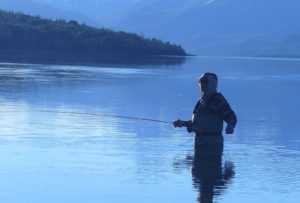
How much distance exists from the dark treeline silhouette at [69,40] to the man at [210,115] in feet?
432

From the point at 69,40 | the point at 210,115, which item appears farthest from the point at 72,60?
the point at 210,115

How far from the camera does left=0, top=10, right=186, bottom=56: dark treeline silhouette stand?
481 ft

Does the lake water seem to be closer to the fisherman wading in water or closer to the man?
the fisherman wading in water

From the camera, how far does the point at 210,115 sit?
11.5 meters

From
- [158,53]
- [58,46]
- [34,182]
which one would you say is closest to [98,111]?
[34,182]

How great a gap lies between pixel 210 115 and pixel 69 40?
478ft

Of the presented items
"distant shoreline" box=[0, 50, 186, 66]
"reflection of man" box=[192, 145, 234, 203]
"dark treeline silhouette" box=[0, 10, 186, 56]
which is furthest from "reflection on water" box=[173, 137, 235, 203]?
"dark treeline silhouette" box=[0, 10, 186, 56]

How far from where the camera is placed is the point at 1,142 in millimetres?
14359

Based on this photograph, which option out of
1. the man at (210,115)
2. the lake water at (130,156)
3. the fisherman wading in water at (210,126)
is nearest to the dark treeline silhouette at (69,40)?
the lake water at (130,156)

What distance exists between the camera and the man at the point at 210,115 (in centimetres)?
1130

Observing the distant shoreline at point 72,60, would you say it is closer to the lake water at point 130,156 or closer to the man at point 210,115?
the lake water at point 130,156

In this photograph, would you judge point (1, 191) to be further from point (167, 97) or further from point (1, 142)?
point (167, 97)

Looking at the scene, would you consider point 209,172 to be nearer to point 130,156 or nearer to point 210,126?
point 210,126

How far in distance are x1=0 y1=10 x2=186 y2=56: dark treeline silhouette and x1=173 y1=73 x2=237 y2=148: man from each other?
131551mm
